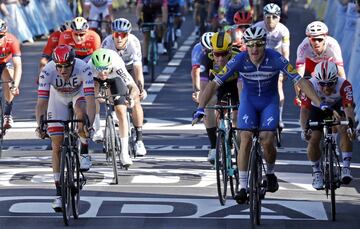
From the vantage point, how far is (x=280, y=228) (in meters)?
14.5

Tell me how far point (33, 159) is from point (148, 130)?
3507 mm

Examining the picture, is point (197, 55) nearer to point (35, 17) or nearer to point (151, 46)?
point (151, 46)

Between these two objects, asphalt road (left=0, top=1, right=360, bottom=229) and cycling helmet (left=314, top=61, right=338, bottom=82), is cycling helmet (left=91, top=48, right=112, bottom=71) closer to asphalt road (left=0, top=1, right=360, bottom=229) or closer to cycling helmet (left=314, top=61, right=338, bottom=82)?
asphalt road (left=0, top=1, right=360, bottom=229)

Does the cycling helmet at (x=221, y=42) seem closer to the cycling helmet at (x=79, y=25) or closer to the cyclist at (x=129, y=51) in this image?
the cyclist at (x=129, y=51)

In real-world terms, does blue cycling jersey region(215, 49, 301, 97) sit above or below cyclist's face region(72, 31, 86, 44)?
above

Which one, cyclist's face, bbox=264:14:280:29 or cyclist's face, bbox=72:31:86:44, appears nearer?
cyclist's face, bbox=72:31:86:44

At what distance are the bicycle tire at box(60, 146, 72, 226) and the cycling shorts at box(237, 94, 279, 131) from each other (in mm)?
1691

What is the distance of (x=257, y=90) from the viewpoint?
15258 mm

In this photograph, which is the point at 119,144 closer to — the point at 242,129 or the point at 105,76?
the point at 105,76

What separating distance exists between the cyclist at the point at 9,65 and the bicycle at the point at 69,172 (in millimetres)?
5122

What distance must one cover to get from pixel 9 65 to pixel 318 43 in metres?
4.82

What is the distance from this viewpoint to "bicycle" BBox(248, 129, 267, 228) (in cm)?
1416

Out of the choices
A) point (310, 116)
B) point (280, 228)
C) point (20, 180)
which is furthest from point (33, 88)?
point (280, 228)

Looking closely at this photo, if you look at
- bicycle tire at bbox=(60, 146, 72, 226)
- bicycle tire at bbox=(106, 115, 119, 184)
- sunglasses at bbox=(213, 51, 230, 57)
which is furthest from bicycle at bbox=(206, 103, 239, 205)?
bicycle tire at bbox=(60, 146, 72, 226)
